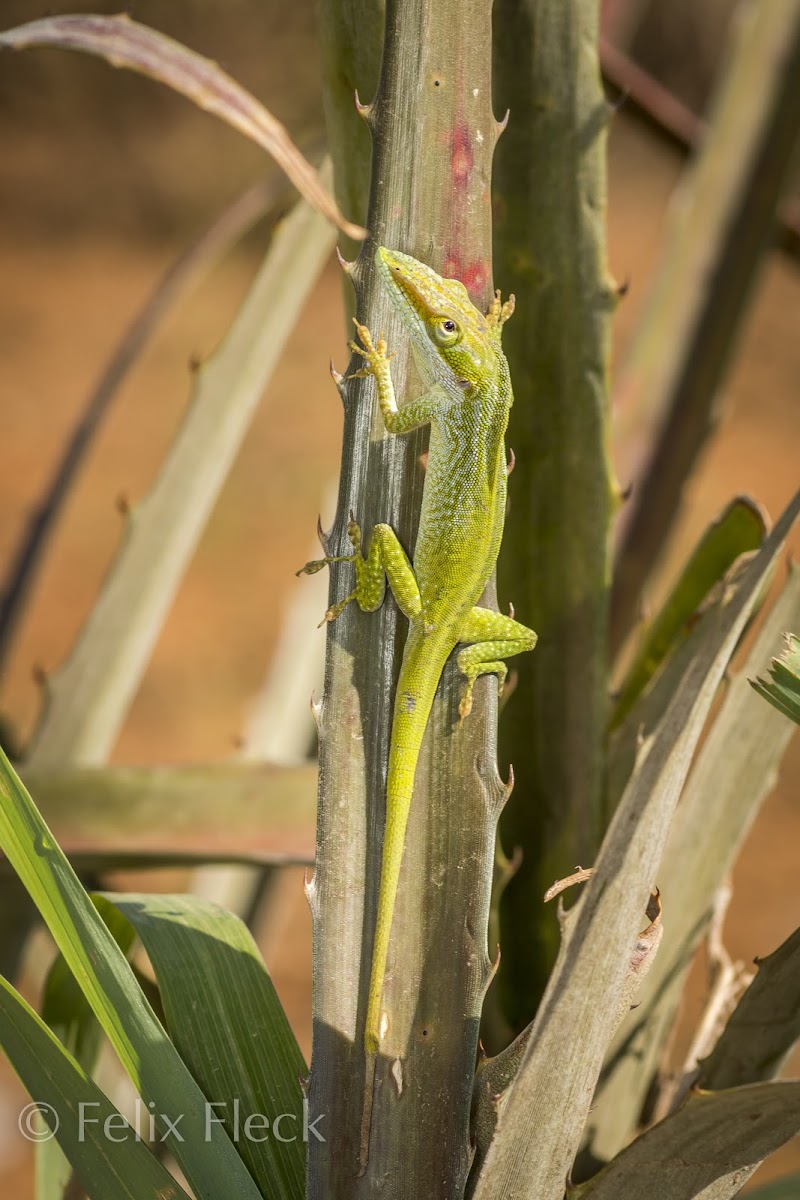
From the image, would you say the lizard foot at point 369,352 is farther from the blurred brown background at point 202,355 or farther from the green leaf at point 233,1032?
the blurred brown background at point 202,355

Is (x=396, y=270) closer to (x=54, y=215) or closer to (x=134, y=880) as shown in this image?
(x=134, y=880)

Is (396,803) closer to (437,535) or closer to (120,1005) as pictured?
(120,1005)

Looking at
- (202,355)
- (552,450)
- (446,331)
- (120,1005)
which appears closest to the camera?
(120,1005)

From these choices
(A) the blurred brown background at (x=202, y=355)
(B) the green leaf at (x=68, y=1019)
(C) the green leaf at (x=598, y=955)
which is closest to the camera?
(C) the green leaf at (x=598, y=955)

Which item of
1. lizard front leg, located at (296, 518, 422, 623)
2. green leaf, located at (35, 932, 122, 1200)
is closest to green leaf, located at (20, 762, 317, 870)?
green leaf, located at (35, 932, 122, 1200)

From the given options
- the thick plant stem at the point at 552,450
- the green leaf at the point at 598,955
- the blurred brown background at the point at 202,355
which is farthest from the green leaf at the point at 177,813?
the blurred brown background at the point at 202,355

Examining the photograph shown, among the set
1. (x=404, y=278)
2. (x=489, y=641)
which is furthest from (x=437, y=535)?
(x=404, y=278)

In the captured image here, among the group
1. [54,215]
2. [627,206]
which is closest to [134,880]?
[54,215]
